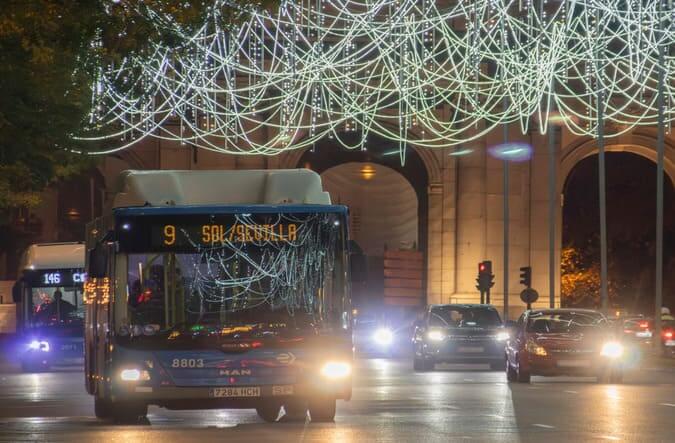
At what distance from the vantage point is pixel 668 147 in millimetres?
57250

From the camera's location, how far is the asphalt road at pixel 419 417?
56.7 ft

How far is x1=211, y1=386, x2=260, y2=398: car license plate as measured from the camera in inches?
735

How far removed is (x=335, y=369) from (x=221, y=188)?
7.65ft

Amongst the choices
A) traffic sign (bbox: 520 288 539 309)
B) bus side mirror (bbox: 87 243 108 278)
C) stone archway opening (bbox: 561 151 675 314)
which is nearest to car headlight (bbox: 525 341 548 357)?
bus side mirror (bbox: 87 243 108 278)

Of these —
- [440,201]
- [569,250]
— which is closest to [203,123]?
[440,201]

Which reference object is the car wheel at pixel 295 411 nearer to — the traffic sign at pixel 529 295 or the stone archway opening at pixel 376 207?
the traffic sign at pixel 529 295

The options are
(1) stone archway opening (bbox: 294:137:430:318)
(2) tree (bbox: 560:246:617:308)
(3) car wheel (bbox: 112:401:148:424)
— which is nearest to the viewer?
(3) car wheel (bbox: 112:401:148:424)

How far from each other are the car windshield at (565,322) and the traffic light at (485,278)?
21346mm

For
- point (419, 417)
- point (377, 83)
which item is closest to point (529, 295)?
point (377, 83)

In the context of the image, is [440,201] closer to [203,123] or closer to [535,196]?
[535,196]

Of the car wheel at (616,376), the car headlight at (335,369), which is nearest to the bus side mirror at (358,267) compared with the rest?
the car headlight at (335,369)

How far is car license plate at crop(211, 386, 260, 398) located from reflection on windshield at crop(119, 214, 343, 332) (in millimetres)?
598

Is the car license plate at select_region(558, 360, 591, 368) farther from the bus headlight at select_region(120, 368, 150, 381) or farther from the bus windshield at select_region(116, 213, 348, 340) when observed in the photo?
the bus headlight at select_region(120, 368, 150, 381)

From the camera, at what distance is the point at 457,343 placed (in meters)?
34.9
